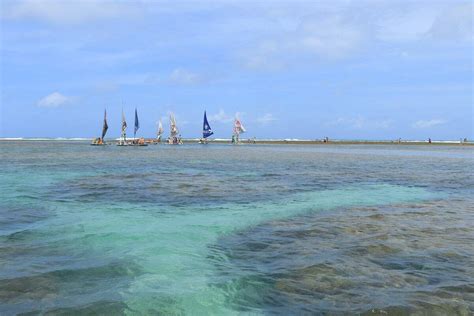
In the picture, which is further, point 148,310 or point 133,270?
point 133,270

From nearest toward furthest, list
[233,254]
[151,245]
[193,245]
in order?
1. [233,254]
2. [151,245]
3. [193,245]

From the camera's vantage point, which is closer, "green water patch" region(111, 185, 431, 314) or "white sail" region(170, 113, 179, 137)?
"green water patch" region(111, 185, 431, 314)

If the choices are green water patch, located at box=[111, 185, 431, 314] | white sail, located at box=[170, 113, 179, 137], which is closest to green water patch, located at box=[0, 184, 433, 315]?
green water patch, located at box=[111, 185, 431, 314]

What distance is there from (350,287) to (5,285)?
608 centimetres

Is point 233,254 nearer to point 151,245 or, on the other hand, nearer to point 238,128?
point 151,245

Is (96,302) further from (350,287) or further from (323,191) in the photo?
(323,191)

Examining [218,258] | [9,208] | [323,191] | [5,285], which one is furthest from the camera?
[323,191]

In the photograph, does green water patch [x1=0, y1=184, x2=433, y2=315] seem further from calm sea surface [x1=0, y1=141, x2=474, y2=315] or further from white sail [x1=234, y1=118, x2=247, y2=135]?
white sail [x1=234, y1=118, x2=247, y2=135]

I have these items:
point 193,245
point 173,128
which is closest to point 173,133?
point 173,128

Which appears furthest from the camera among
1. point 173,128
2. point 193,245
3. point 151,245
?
point 173,128

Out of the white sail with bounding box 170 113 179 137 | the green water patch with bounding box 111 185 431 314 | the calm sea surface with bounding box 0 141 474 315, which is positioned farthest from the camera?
the white sail with bounding box 170 113 179 137

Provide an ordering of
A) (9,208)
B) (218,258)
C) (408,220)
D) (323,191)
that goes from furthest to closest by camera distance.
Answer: (323,191), (9,208), (408,220), (218,258)

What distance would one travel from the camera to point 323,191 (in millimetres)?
21875

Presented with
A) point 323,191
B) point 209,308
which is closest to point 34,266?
point 209,308
